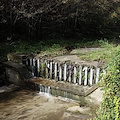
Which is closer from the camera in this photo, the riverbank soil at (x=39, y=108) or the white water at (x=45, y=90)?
the riverbank soil at (x=39, y=108)

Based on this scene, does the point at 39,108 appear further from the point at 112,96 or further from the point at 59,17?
the point at 59,17

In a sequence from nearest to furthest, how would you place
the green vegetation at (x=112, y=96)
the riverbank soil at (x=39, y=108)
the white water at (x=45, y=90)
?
the green vegetation at (x=112, y=96), the riverbank soil at (x=39, y=108), the white water at (x=45, y=90)

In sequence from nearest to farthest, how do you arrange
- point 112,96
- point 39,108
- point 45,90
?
point 112,96, point 39,108, point 45,90

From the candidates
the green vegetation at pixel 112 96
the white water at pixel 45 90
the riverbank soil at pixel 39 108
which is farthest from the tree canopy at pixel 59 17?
the green vegetation at pixel 112 96

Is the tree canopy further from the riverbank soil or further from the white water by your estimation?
the riverbank soil

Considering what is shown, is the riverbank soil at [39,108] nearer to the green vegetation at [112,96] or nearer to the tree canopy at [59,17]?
the green vegetation at [112,96]

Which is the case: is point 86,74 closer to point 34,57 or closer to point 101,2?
point 34,57

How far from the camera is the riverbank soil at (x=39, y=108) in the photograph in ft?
12.3

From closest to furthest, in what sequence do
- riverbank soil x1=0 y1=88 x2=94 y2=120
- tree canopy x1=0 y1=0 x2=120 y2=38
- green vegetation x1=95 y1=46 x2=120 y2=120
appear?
green vegetation x1=95 y1=46 x2=120 y2=120, riverbank soil x1=0 y1=88 x2=94 y2=120, tree canopy x1=0 y1=0 x2=120 y2=38

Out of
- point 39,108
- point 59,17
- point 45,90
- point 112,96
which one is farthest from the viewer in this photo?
point 59,17

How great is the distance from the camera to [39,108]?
414 cm

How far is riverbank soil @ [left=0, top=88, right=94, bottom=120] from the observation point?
3738 mm

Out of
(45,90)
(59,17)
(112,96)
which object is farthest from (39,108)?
(59,17)

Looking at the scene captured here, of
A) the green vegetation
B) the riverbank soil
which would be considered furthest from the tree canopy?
the green vegetation
